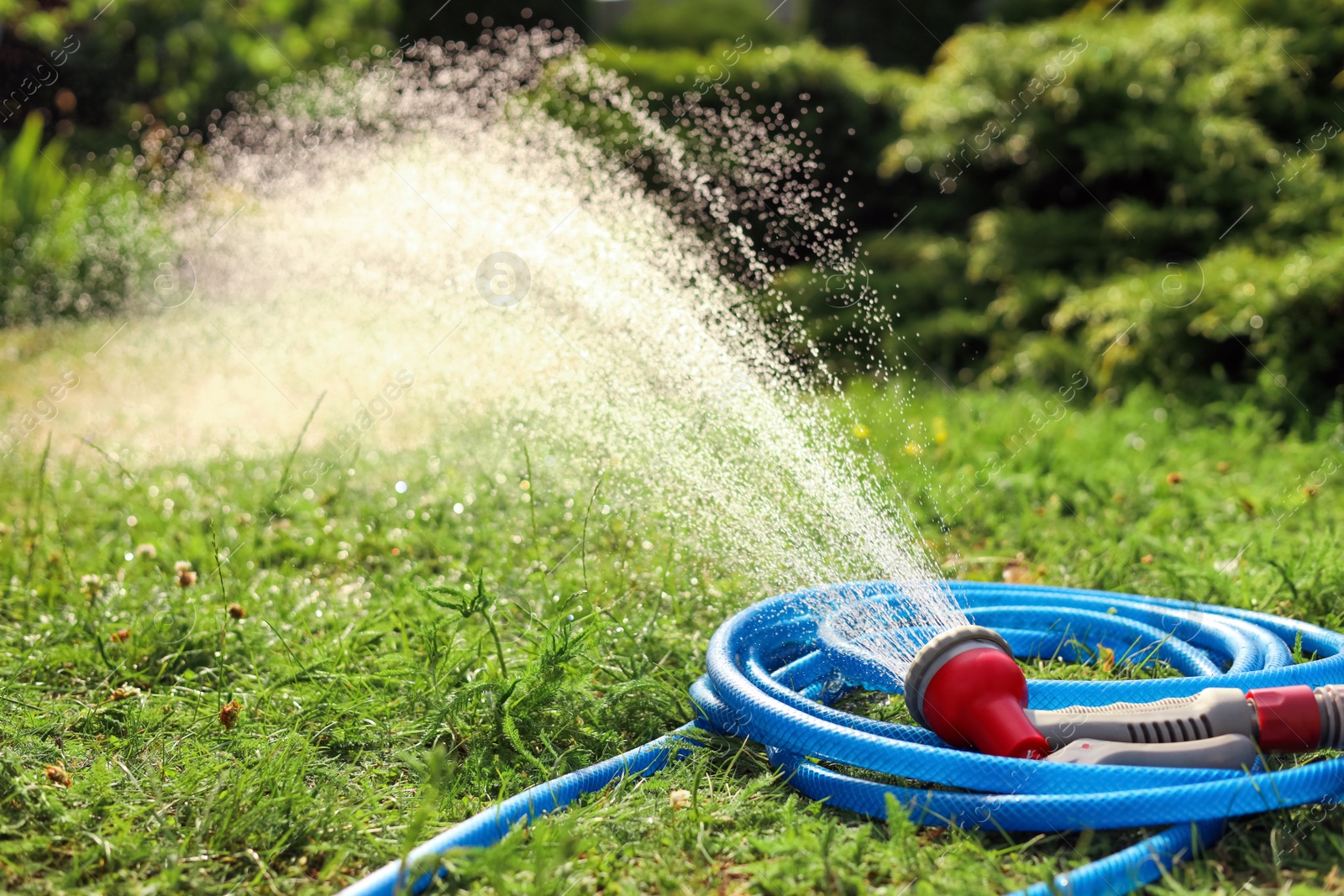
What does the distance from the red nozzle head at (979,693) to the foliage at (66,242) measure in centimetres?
721

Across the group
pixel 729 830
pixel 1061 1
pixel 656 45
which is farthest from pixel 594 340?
pixel 656 45

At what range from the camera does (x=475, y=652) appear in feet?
7.93

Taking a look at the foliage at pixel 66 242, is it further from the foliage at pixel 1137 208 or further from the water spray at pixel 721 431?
the foliage at pixel 1137 208

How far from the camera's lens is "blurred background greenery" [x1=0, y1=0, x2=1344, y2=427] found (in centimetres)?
489

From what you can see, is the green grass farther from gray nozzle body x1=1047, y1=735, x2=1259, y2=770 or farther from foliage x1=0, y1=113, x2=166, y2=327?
foliage x1=0, y1=113, x2=166, y2=327

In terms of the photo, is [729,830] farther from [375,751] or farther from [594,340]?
[594,340]

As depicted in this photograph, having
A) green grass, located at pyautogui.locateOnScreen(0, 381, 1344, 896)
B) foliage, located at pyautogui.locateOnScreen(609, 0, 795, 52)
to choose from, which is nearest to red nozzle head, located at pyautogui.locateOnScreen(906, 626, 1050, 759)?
green grass, located at pyautogui.locateOnScreen(0, 381, 1344, 896)

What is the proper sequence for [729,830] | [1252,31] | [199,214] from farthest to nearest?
[199,214] → [1252,31] → [729,830]

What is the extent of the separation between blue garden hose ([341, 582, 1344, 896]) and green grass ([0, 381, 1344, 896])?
0.19 ft

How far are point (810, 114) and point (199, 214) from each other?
4796mm

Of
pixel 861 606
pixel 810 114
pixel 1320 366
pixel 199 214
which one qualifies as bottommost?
pixel 199 214

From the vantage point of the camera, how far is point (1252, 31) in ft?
18.8

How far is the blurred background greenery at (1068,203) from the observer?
489 centimetres

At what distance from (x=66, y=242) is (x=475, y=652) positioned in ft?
21.7
